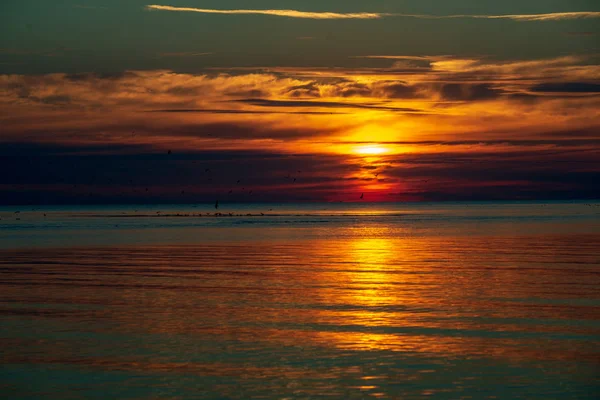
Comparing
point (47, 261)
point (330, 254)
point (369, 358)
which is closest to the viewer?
point (369, 358)

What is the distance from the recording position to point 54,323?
22672 mm

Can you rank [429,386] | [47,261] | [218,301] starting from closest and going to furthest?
[429,386]
[218,301]
[47,261]

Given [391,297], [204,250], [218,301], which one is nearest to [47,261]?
[204,250]

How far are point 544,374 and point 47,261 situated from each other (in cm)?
3270

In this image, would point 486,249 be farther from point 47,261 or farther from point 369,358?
point 369,358

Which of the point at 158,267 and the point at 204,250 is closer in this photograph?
the point at 158,267

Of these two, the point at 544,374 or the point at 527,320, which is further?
the point at 527,320

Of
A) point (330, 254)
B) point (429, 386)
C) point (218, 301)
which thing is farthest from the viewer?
point (330, 254)

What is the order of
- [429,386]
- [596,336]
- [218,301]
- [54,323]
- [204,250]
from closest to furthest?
[429,386] < [596,336] < [54,323] < [218,301] < [204,250]

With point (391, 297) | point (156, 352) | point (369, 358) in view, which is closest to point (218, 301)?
point (391, 297)

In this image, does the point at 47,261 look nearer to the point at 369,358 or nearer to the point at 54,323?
the point at 54,323

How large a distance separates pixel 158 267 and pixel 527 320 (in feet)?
71.2

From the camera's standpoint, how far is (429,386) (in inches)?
629

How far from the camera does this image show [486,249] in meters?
50.3
